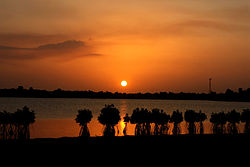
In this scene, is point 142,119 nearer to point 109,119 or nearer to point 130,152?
point 109,119

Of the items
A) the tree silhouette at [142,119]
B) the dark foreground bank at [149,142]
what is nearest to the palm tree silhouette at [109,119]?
the dark foreground bank at [149,142]

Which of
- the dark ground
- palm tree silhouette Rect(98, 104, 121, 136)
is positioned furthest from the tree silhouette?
the dark ground

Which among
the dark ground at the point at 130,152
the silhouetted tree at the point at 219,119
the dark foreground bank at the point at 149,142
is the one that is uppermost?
the silhouetted tree at the point at 219,119

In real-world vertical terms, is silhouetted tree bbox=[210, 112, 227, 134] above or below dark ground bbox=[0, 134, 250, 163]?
above

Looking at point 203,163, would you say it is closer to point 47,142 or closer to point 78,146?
point 78,146

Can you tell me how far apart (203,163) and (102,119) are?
Result: 12299 millimetres

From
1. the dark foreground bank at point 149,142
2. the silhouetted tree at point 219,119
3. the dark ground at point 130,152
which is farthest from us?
the silhouetted tree at point 219,119

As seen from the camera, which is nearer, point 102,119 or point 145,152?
point 145,152

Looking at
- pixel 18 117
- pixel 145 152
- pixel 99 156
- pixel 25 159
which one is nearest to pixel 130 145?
pixel 145 152

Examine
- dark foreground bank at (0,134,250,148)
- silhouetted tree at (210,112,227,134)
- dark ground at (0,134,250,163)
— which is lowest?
dark ground at (0,134,250,163)

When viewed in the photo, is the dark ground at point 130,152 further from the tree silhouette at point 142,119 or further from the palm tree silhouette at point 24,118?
the tree silhouette at point 142,119

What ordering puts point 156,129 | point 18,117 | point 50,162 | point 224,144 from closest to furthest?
1. point 50,162
2. point 224,144
3. point 18,117
4. point 156,129

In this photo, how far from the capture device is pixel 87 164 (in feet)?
51.3

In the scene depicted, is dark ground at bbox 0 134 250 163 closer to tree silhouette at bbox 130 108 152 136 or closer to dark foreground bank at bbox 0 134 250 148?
dark foreground bank at bbox 0 134 250 148
